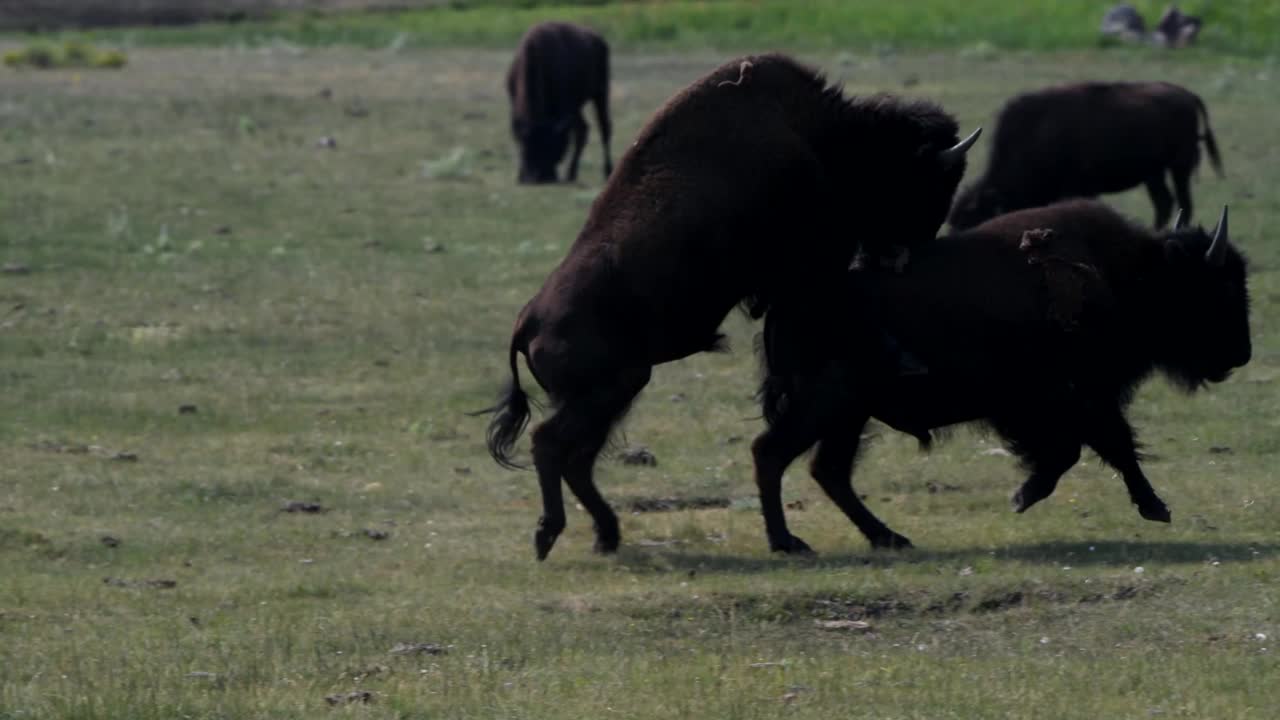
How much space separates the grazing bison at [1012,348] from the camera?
352 inches

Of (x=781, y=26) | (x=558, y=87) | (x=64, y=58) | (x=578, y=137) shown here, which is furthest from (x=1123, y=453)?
(x=781, y=26)

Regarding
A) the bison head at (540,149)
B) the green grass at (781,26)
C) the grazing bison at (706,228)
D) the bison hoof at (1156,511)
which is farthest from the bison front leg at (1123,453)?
the green grass at (781,26)

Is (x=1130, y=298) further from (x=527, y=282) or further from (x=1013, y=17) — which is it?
(x=1013, y=17)

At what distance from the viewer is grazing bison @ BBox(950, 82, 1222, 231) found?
17797 millimetres

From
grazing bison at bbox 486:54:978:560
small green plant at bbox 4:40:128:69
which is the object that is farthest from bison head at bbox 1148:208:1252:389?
small green plant at bbox 4:40:128:69

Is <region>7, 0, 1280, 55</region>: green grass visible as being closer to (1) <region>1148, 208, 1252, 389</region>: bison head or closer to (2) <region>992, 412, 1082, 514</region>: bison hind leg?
(1) <region>1148, 208, 1252, 389</region>: bison head

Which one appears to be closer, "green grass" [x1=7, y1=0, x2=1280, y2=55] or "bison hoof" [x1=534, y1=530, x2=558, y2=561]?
"bison hoof" [x1=534, y1=530, x2=558, y2=561]

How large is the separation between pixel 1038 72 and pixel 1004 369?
2536 cm

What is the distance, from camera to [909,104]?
9.54 m

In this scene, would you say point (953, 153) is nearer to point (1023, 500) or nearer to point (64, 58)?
point (1023, 500)

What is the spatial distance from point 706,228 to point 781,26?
36133 millimetres

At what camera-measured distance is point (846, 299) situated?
8992mm

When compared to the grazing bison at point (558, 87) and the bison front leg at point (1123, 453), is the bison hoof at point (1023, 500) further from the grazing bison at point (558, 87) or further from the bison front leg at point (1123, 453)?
the grazing bison at point (558, 87)

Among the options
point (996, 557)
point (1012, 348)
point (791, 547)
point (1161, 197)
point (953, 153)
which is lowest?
point (1161, 197)
